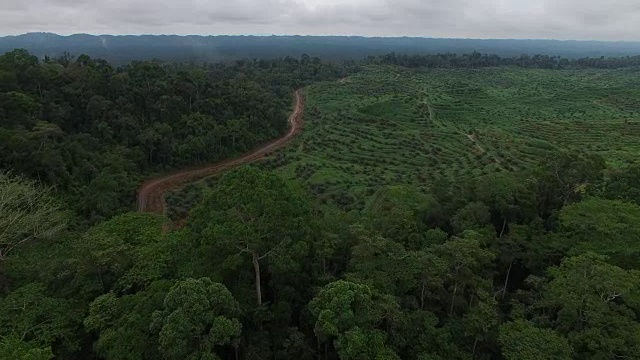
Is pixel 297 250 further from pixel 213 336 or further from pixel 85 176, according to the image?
pixel 85 176

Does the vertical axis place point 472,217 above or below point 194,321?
below

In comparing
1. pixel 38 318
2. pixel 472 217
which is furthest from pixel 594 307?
pixel 38 318

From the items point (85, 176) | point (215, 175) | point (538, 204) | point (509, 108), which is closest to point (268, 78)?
point (509, 108)

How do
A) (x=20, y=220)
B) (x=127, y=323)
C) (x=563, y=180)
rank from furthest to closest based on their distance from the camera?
(x=563, y=180)
(x=20, y=220)
(x=127, y=323)

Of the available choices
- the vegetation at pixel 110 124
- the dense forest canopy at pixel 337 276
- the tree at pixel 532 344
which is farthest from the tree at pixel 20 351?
the vegetation at pixel 110 124

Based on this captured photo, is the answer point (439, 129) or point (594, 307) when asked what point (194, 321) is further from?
point (439, 129)

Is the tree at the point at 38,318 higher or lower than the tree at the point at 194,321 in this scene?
lower

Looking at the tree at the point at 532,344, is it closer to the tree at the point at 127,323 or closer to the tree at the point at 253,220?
the tree at the point at 253,220
